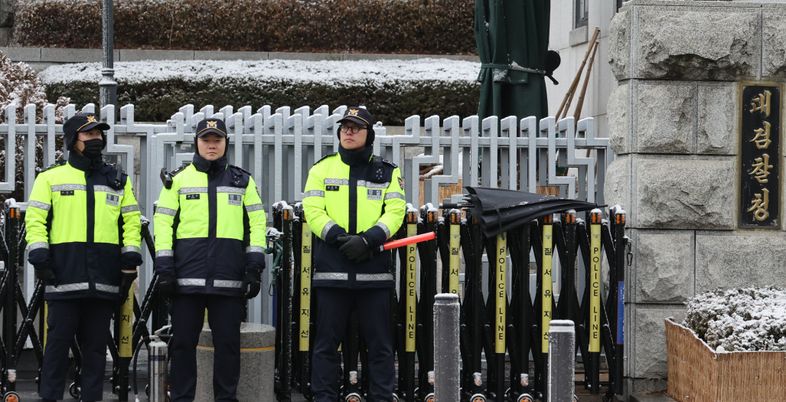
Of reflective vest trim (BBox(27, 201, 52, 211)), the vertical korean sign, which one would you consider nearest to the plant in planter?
the vertical korean sign

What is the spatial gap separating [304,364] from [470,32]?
1526 centimetres

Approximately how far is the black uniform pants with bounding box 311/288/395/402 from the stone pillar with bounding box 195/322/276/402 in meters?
0.33

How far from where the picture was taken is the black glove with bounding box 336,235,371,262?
955 cm

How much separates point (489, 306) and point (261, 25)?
15276mm

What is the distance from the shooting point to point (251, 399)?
388 inches

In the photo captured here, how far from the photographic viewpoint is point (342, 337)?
989 cm

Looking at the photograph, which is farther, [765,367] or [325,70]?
[325,70]

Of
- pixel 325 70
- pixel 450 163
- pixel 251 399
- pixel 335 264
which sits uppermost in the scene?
pixel 325 70

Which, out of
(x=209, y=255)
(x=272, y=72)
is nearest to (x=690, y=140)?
(x=209, y=255)

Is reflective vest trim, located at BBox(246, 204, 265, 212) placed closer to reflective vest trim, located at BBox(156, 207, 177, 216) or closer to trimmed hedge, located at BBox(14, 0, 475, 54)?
reflective vest trim, located at BBox(156, 207, 177, 216)

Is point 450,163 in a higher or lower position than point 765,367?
higher

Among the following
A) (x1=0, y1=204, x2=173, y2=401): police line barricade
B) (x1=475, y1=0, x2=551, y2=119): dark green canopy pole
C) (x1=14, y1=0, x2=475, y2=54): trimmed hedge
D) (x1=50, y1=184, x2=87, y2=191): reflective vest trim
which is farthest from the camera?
(x1=14, y1=0, x2=475, y2=54): trimmed hedge

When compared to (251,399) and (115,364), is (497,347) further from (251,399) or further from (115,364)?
(115,364)

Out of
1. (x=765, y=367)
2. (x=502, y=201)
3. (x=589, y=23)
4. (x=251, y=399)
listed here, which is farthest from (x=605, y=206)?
(x=589, y=23)
